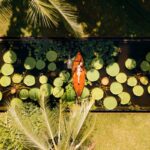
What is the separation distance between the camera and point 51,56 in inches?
546

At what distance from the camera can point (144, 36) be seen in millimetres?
14148

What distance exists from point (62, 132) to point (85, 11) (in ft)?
14.3

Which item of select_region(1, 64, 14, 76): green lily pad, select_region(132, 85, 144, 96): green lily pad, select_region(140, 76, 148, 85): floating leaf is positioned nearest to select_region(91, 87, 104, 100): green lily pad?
select_region(132, 85, 144, 96): green lily pad

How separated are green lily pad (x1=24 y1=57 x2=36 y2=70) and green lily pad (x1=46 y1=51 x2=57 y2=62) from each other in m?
0.48

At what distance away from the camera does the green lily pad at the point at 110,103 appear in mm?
13859

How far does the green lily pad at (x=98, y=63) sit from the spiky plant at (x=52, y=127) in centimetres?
180

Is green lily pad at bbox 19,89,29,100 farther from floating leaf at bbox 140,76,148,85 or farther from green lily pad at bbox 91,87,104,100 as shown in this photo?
floating leaf at bbox 140,76,148,85

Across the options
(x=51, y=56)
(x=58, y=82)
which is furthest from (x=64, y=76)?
(x=51, y=56)

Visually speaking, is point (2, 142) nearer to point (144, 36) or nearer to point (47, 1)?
point (47, 1)

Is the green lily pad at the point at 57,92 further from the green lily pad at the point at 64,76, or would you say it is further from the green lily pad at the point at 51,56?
the green lily pad at the point at 51,56

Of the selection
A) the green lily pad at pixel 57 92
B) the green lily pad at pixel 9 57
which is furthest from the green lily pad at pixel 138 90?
the green lily pad at pixel 9 57

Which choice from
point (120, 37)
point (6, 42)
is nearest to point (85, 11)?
point (120, 37)

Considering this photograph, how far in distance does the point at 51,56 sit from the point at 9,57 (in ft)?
4.56

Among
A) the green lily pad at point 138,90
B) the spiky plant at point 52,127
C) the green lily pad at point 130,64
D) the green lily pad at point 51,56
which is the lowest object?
the spiky plant at point 52,127
